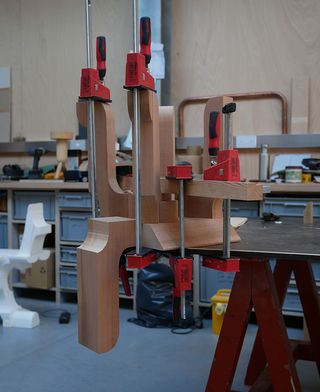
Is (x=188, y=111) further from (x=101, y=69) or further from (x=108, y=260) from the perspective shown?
(x=108, y=260)

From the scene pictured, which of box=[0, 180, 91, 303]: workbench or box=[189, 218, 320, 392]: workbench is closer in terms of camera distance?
box=[189, 218, 320, 392]: workbench

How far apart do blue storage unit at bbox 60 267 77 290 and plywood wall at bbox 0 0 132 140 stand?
112 centimetres

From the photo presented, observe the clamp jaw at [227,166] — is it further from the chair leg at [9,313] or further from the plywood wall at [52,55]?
the plywood wall at [52,55]

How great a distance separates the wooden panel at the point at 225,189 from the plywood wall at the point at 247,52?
7.44 feet

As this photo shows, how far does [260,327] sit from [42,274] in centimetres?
225

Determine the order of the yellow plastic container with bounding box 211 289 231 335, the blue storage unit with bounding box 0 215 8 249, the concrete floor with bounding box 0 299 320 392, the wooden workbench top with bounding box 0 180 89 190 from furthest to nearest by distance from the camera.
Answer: the blue storage unit with bounding box 0 215 8 249, the wooden workbench top with bounding box 0 180 89 190, the yellow plastic container with bounding box 211 289 231 335, the concrete floor with bounding box 0 299 320 392

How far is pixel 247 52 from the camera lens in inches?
133

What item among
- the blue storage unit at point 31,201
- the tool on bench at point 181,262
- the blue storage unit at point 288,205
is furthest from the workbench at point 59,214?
the tool on bench at point 181,262

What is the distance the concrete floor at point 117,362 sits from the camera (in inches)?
82.2

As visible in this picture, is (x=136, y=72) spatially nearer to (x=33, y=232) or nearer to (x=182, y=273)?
(x=182, y=273)

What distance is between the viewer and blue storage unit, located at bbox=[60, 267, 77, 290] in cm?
329

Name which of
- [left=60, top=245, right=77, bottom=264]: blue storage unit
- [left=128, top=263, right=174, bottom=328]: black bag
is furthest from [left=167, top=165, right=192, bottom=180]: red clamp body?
[left=60, top=245, right=77, bottom=264]: blue storage unit

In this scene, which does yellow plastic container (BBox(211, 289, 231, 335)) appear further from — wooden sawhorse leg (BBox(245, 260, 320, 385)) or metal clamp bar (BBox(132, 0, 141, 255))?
metal clamp bar (BBox(132, 0, 141, 255))

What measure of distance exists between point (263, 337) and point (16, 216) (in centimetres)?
246
